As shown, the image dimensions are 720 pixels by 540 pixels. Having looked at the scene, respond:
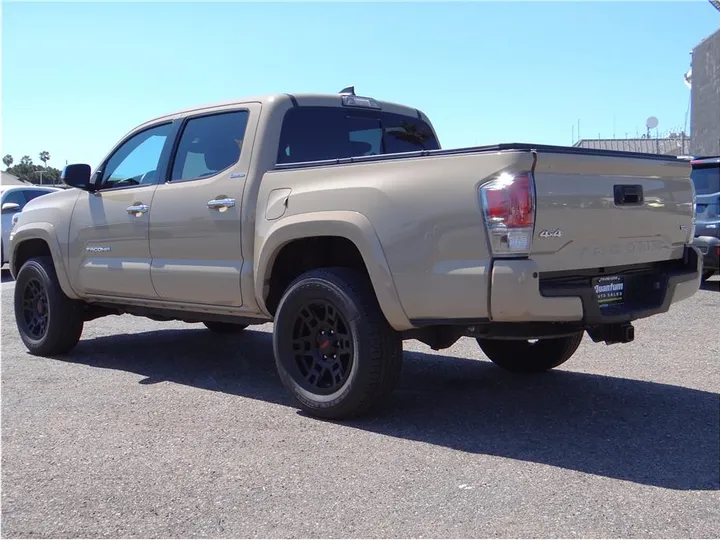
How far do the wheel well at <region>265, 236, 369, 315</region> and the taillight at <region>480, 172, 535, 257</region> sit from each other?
1.09m

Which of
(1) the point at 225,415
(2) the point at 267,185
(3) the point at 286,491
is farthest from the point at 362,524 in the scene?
(2) the point at 267,185

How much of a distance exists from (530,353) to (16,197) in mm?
13233

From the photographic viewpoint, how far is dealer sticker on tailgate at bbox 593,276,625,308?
4316 millimetres

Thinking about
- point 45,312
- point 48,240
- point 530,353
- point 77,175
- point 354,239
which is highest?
point 77,175

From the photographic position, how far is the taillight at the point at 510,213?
3.89 metres

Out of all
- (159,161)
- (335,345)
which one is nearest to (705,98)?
(159,161)

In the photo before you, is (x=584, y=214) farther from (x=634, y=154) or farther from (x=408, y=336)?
(x=408, y=336)

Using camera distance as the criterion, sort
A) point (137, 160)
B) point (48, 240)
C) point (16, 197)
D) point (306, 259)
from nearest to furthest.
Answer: point (306, 259)
point (137, 160)
point (48, 240)
point (16, 197)

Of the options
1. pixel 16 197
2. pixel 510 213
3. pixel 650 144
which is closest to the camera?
pixel 510 213

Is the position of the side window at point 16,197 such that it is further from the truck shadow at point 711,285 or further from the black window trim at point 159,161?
the truck shadow at point 711,285

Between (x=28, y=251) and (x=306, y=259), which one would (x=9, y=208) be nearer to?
(x=28, y=251)

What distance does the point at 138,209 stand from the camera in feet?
19.7

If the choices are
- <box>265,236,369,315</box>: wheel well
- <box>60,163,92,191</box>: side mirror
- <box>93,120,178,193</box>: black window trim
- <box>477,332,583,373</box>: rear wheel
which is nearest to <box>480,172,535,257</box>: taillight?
<box>265,236,369,315</box>: wheel well

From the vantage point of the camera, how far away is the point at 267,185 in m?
5.09
